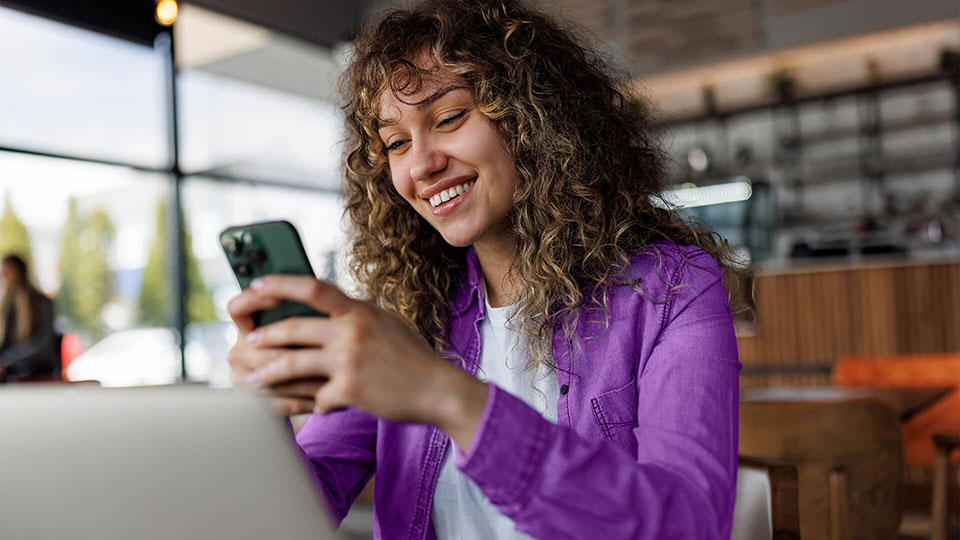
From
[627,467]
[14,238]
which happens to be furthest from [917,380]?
[14,238]

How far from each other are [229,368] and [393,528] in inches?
19.3

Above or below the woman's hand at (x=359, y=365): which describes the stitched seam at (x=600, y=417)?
below

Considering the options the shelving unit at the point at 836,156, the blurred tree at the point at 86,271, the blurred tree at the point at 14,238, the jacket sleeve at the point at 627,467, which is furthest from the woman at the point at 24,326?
the shelving unit at the point at 836,156

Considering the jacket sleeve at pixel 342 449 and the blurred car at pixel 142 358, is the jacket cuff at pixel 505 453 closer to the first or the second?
the jacket sleeve at pixel 342 449

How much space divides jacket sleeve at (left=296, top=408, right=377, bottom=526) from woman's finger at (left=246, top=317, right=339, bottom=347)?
0.53 m

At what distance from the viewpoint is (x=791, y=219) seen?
809 centimetres

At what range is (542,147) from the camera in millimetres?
1082

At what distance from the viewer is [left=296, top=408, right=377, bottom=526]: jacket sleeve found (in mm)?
1067

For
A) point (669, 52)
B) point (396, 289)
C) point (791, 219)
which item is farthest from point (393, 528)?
point (791, 219)

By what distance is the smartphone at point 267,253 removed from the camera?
0.61 meters

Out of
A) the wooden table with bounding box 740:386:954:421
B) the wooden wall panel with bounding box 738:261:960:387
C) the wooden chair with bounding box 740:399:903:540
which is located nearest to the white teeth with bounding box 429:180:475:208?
the wooden chair with bounding box 740:399:903:540

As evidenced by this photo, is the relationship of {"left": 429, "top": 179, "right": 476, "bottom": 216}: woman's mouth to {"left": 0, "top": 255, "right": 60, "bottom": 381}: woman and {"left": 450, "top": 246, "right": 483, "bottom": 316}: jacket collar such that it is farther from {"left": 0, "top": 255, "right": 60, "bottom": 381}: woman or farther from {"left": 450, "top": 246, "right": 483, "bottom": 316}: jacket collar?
{"left": 0, "top": 255, "right": 60, "bottom": 381}: woman

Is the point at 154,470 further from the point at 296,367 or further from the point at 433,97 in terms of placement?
the point at 433,97

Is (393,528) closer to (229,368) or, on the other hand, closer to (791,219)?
(229,368)
